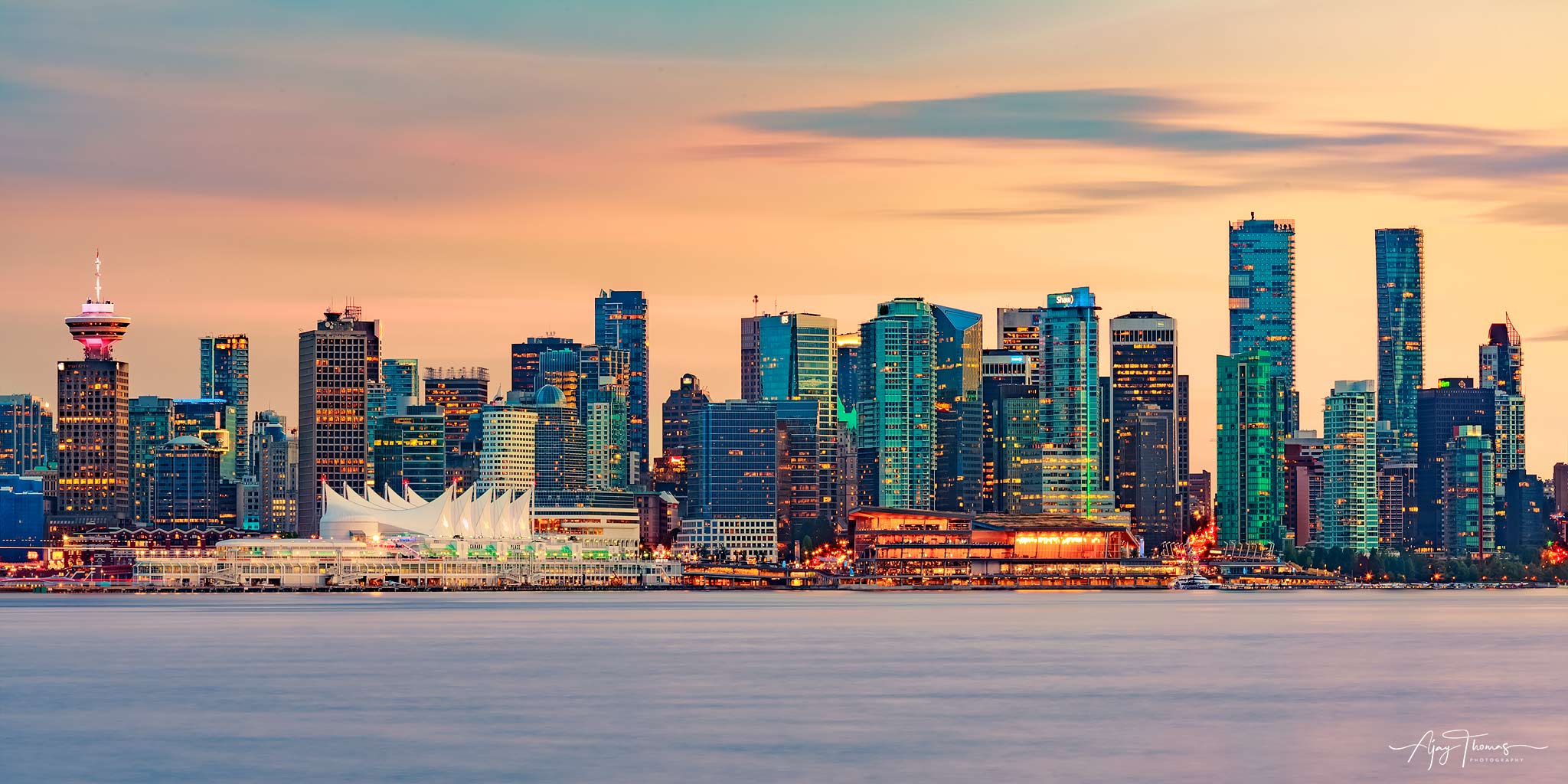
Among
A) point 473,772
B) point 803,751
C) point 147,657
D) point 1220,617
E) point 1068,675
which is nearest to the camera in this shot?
point 473,772

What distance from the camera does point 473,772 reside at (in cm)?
5881

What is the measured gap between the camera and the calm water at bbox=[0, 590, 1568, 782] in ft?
199

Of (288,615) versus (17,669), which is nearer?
(17,669)

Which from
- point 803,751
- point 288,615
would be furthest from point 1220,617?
point 803,751

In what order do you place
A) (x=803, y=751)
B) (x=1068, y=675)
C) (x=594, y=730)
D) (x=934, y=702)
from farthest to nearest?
(x=1068, y=675)
(x=934, y=702)
(x=594, y=730)
(x=803, y=751)

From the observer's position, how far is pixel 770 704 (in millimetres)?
79688

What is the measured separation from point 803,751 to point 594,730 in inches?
334

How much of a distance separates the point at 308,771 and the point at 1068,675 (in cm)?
4341

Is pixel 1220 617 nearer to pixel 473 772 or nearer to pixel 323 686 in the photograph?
pixel 323 686

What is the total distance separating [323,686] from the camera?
291 feet

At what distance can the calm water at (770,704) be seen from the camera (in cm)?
6053

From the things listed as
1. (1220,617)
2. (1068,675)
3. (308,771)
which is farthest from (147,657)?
(1220,617)

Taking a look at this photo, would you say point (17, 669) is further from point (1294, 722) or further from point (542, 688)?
point (1294, 722)

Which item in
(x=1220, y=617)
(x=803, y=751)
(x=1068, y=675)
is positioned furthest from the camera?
(x=1220, y=617)
